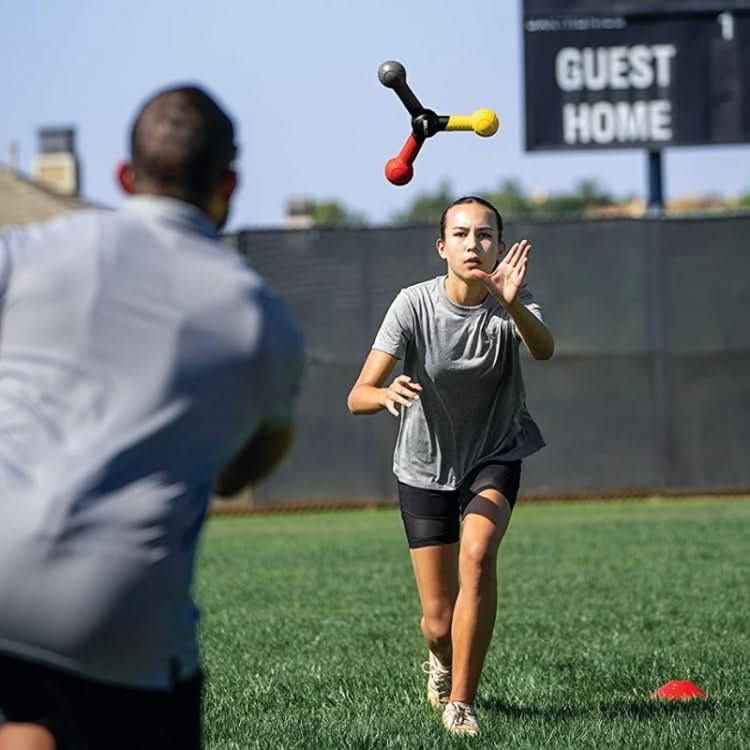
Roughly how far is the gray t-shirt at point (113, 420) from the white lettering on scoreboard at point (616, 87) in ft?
51.6

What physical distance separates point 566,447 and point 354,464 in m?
2.24

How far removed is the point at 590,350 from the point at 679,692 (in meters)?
12.2

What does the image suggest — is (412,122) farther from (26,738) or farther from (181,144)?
(26,738)

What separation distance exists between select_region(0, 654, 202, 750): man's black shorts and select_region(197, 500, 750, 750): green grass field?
9.40 feet

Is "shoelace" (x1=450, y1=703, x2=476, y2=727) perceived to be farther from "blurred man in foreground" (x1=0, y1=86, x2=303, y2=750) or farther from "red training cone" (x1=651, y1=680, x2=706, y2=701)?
"blurred man in foreground" (x1=0, y1=86, x2=303, y2=750)

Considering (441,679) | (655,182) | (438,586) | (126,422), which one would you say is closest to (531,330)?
(438,586)

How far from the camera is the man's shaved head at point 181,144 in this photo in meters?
3.08

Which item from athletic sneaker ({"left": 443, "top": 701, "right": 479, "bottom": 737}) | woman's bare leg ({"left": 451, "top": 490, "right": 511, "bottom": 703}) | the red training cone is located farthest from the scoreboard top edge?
athletic sneaker ({"left": 443, "top": 701, "right": 479, "bottom": 737})

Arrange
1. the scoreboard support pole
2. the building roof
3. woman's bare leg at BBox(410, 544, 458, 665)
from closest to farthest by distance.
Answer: woman's bare leg at BBox(410, 544, 458, 665) < the scoreboard support pole < the building roof

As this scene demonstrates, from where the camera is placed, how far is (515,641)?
8.63m

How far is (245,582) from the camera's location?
1195 centimetres

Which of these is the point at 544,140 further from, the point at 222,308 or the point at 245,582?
the point at 222,308

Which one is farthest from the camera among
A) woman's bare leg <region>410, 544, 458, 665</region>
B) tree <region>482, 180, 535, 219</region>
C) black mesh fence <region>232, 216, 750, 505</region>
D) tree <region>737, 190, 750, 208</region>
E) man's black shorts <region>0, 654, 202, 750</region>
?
tree <region>482, 180, 535, 219</region>

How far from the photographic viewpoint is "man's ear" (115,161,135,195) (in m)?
3.20
